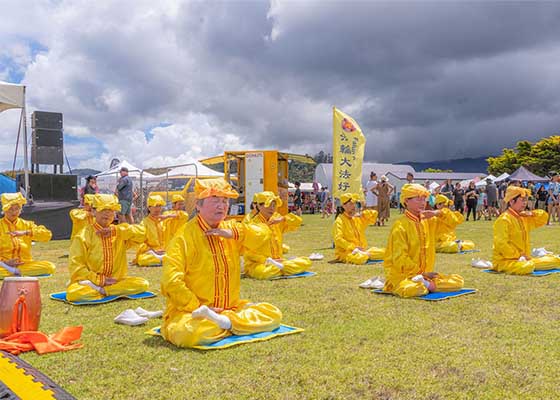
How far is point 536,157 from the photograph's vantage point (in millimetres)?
56250

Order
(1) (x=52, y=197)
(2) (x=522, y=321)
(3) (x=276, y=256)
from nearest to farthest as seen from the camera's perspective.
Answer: (2) (x=522, y=321) < (3) (x=276, y=256) < (1) (x=52, y=197)

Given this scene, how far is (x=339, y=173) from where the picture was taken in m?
12.6

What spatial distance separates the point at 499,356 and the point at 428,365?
68cm

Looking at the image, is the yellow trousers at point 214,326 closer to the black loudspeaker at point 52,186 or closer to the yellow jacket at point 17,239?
the yellow jacket at point 17,239

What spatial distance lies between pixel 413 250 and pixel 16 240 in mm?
7025

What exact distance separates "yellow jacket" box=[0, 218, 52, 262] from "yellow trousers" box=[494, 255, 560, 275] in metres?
8.18

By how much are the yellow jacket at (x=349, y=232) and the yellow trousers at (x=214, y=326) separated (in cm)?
561

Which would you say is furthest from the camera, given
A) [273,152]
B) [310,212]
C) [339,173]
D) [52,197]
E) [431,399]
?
[310,212]

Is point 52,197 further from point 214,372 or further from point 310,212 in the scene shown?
point 310,212

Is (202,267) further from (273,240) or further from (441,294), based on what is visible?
(273,240)

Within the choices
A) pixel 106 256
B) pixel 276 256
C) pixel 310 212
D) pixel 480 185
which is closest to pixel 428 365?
pixel 106 256

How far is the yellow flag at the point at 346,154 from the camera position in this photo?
12.6 metres

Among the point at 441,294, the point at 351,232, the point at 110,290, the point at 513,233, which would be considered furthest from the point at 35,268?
the point at 513,233

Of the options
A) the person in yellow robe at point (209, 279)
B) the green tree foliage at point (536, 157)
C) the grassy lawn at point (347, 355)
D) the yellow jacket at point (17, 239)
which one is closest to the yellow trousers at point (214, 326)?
the person in yellow robe at point (209, 279)
